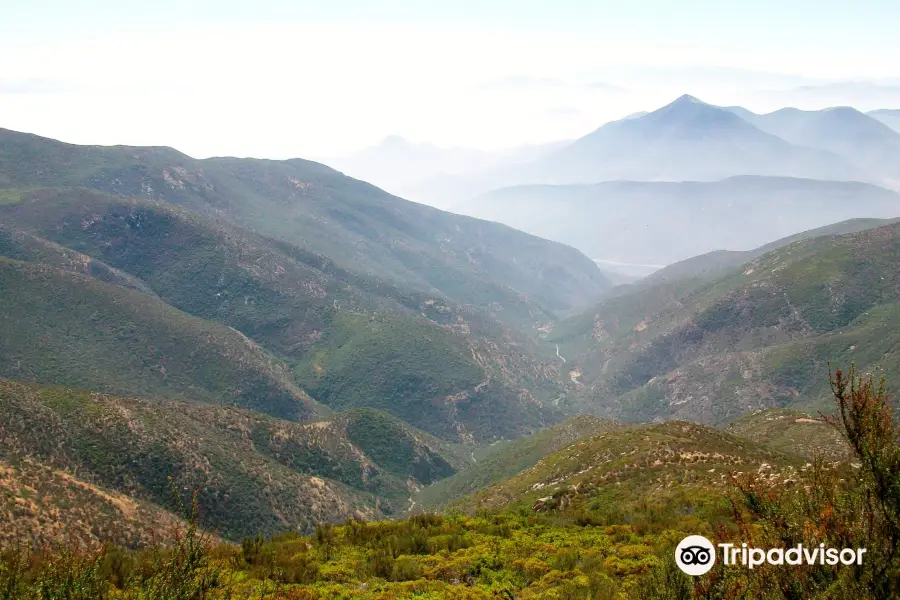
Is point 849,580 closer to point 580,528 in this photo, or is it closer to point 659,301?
point 580,528

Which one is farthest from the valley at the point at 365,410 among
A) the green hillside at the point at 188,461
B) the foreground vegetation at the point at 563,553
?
the green hillside at the point at 188,461

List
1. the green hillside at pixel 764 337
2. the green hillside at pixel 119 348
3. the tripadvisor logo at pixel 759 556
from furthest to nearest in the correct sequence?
1. the green hillside at pixel 764 337
2. the green hillside at pixel 119 348
3. the tripadvisor logo at pixel 759 556

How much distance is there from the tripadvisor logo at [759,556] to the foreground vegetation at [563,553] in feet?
0.42

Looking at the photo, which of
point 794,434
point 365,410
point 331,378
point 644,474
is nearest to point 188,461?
point 644,474

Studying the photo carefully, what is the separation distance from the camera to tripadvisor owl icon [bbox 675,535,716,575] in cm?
1032

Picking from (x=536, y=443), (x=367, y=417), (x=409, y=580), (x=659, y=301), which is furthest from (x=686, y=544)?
(x=659, y=301)

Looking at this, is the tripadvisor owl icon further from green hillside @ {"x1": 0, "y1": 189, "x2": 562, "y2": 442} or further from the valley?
green hillside @ {"x1": 0, "y1": 189, "x2": 562, "y2": 442}

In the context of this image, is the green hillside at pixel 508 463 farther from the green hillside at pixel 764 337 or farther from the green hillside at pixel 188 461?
the green hillside at pixel 764 337

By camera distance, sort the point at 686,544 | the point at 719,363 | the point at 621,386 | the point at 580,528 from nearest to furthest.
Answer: the point at 686,544 → the point at 580,528 → the point at 719,363 → the point at 621,386

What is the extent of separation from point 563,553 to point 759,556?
1155 centimetres

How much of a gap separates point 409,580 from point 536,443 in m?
64.0

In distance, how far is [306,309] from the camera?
13100 centimetres

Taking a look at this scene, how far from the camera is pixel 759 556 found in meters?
10.4

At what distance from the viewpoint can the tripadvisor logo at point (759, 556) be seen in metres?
9.06
